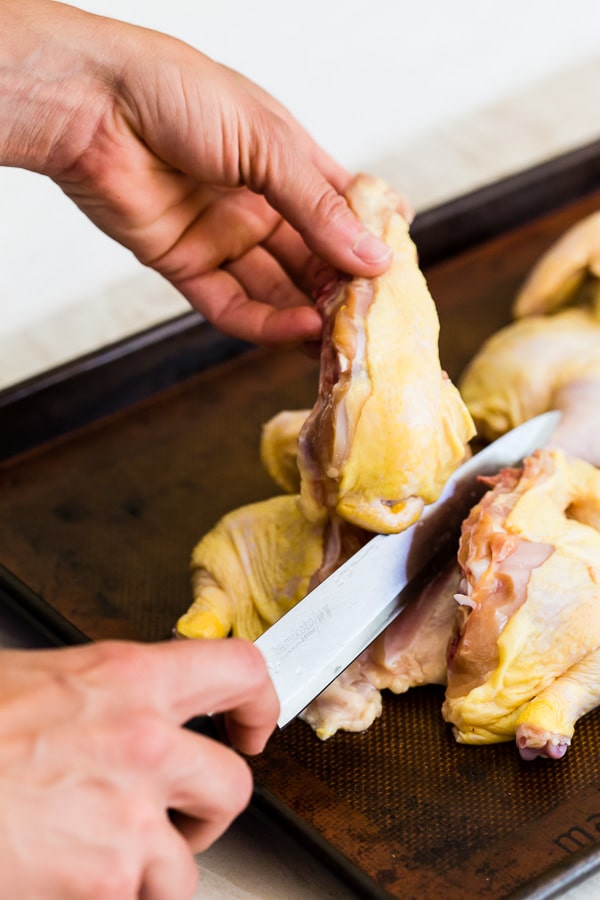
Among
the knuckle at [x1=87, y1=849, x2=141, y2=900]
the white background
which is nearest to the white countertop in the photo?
the white background

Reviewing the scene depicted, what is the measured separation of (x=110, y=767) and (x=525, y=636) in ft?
Result: 2.46

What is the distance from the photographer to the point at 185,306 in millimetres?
2943

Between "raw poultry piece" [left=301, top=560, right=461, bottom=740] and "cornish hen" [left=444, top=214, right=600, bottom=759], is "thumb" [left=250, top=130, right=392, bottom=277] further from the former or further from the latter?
"raw poultry piece" [left=301, top=560, right=461, bottom=740]

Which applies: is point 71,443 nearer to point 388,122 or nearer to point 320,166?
point 320,166

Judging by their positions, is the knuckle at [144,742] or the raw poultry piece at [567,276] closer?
→ the knuckle at [144,742]

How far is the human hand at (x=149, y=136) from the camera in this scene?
1.85m

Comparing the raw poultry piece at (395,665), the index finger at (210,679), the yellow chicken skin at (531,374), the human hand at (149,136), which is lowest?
the raw poultry piece at (395,665)

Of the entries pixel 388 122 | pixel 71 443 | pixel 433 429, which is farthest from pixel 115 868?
pixel 388 122

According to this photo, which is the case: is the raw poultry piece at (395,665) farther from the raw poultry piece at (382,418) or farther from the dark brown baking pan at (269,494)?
the raw poultry piece at (382,418)

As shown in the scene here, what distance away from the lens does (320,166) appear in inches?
84.8

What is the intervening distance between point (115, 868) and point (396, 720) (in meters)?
0.73

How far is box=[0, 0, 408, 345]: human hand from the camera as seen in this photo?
72.8 inches

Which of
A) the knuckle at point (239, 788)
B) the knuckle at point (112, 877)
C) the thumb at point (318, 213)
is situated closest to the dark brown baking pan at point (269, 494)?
the knuckle at point (239, 788)

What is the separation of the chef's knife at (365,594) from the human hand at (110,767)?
0.38m
